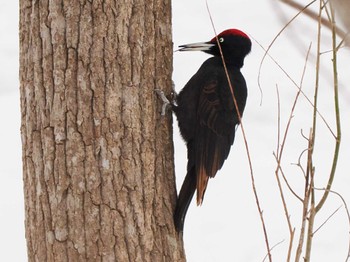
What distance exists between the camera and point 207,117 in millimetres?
3572

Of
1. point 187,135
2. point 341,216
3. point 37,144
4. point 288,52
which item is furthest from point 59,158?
point 288,52

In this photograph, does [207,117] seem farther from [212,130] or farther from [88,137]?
[88,137]

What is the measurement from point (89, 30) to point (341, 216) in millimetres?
3131

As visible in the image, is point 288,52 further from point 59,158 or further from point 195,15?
point 59,158

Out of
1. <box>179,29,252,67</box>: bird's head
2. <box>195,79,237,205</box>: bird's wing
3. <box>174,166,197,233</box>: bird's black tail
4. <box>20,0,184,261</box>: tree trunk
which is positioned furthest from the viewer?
<box>179,29,252,67</box>: bird's head

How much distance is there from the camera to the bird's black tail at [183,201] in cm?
313

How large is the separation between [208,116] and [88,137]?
823 millimetres

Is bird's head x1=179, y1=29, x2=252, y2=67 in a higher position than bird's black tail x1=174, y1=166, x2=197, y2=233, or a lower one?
higher

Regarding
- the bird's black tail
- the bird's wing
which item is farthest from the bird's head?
the bird's black tail

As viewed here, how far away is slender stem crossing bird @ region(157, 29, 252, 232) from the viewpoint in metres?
3.38

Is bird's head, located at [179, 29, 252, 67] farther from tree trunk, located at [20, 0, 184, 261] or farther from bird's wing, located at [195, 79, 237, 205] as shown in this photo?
tree trunk, located at [20, 0, 184, 261]

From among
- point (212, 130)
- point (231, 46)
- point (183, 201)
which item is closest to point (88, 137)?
point (183, 201)

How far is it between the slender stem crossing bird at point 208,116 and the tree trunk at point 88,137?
1.05ft

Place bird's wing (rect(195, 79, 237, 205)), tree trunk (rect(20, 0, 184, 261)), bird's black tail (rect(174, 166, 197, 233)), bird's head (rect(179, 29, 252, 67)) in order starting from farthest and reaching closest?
1. bird's head (rect(179, 29, 252, 67))
2. bird's wing (rect(195, 79, 237, 205))
3. bird's black tail (rect(174, 166, 197, 233))
4. tree trunk (rect(20, 0, 184, 261))
